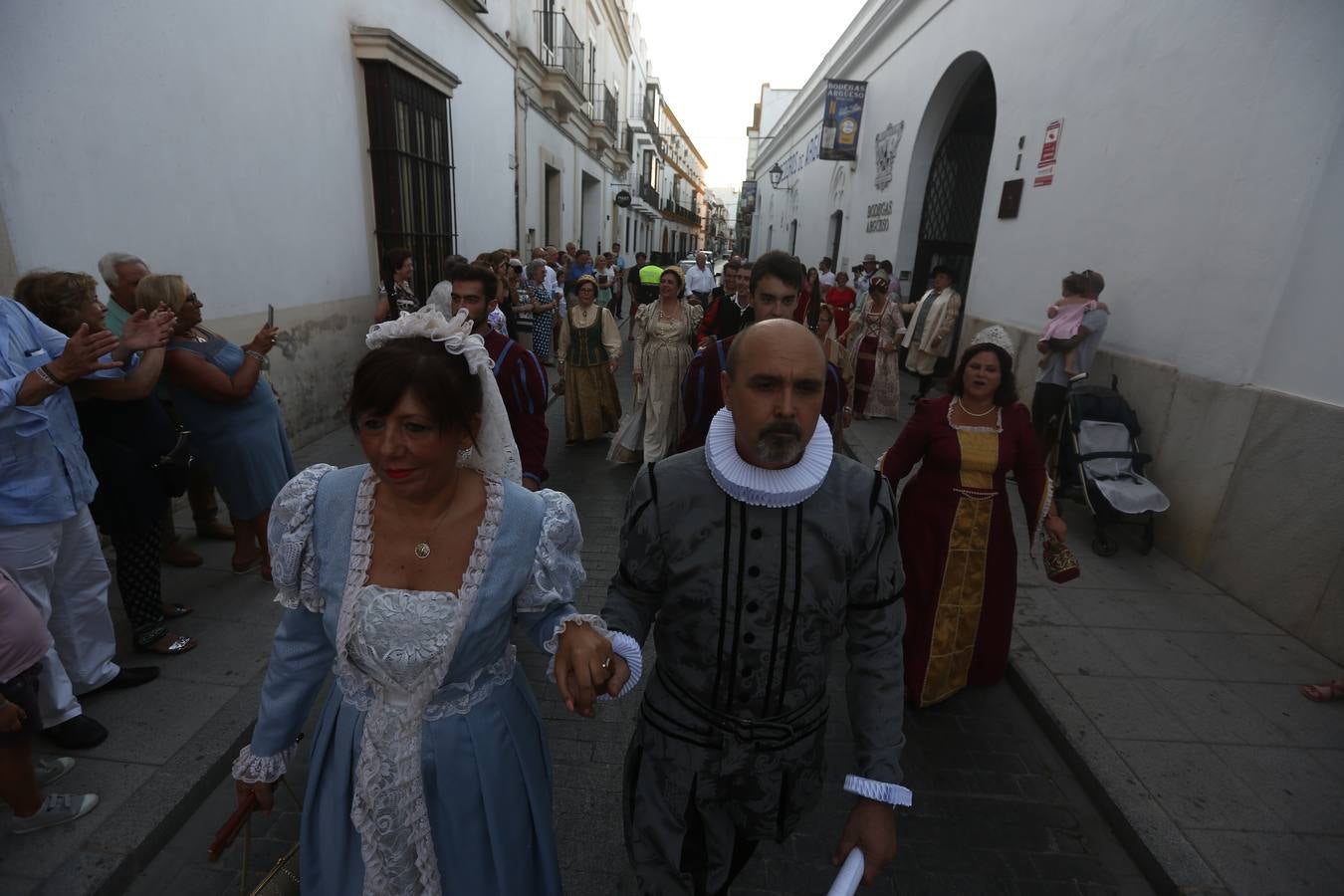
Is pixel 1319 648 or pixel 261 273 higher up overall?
pixel 261 273

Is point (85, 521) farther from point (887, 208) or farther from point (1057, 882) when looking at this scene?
point (887, 208)

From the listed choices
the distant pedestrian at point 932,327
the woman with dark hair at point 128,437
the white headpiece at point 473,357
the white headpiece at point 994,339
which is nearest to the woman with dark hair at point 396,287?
the woman with dark hair at point 128,437

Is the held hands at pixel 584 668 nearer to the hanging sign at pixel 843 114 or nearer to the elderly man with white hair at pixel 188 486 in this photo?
the elderly man with white hair at pixel 188 486

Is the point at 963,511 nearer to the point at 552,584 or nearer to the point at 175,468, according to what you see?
the point at 552,584

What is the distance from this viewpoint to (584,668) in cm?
142

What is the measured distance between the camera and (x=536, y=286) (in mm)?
10273

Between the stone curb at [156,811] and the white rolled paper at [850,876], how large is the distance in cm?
238

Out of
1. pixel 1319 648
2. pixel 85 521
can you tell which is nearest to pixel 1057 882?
pixel 1319 648

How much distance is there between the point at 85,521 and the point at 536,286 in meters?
7.88

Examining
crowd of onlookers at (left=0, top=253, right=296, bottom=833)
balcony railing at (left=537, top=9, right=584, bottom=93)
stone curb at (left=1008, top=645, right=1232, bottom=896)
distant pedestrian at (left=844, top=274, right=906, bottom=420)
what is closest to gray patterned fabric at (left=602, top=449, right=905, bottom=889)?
stone curb at (left=1008, top=645, right=1232, bottom=896)

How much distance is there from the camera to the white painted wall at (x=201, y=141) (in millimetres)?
3730

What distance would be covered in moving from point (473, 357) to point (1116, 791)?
307 centimetres

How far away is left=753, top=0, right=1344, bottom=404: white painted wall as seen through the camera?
4246 millimetres

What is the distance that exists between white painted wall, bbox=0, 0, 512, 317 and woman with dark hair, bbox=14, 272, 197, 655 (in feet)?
3.55
